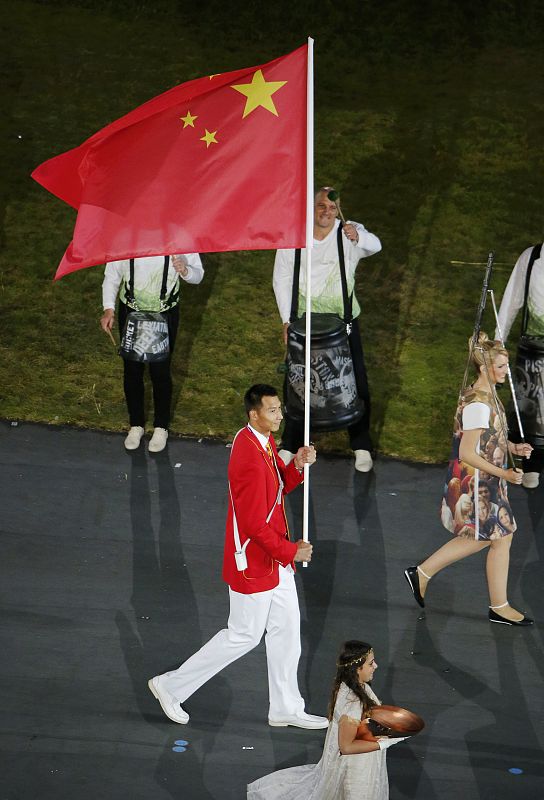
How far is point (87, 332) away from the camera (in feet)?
41.2


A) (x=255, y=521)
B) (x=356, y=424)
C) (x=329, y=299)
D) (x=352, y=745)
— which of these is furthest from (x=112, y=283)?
(x=352, y=745)

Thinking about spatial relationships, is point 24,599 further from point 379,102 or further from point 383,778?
point 379,102

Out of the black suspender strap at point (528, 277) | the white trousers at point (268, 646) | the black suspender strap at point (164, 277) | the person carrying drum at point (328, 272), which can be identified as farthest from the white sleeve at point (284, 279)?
the white trousers at point (268, 646)

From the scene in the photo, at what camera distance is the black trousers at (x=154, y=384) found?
10586mm

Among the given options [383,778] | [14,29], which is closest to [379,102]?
[14,29]

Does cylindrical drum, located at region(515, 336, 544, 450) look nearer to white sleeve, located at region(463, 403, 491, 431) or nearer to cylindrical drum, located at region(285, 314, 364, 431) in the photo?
cylindrical drum, located at region(285, 314, 364, 431)

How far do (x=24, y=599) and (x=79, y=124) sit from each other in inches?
315

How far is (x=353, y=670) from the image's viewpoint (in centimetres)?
641

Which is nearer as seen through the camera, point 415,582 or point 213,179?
point 213,179

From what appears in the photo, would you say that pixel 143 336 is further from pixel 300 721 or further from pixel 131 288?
pixel 300 721

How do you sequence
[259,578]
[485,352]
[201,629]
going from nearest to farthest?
[259,578] < [485,352] < [201,629]

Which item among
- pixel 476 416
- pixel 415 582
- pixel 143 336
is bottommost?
pixel 415 582

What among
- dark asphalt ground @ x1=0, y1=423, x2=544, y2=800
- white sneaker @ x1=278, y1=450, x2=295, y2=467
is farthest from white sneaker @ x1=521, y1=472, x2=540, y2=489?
white sneaker @ x1=278, y1=450, x2=295, y2=467

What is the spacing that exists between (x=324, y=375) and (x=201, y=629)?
7.85 feet
